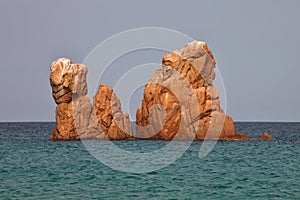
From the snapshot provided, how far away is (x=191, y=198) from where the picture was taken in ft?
114

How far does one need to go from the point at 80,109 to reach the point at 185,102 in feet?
52.8

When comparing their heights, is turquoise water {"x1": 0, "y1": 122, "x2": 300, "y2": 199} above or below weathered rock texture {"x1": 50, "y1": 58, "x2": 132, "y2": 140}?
below

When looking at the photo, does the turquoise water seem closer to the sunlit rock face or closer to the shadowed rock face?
the sunlit rock face

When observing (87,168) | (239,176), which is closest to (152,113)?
(87,168)

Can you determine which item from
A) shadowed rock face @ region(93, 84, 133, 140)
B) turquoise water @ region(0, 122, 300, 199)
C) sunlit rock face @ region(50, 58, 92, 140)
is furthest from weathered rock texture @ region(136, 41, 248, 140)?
turquoise water @ region(0, 122, 300, 199)

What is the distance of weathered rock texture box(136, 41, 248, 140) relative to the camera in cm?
8444

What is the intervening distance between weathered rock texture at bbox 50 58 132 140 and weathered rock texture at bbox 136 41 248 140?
4761 mm

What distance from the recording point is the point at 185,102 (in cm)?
8562

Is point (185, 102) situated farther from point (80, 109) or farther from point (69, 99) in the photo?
point (69, 99)

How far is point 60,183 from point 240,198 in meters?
13.3

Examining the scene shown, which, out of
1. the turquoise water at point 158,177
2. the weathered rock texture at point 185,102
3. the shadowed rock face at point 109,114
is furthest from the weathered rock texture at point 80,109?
the turquoise water at point 158,177

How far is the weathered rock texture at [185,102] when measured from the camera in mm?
84438

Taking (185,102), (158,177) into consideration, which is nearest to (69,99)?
(185,102)

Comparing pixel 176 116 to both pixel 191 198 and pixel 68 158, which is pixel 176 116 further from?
pixel 191 198
